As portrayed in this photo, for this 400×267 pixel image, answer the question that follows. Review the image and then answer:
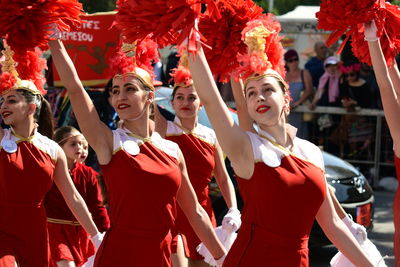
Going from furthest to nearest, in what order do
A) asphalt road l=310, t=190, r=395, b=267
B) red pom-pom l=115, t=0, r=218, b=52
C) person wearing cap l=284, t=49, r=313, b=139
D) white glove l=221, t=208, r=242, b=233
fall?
person wearing cap l=284, t=49, r=313, b=139
asphalt road l=310, t=190, r=395, b=267
white glove l=221, t=208, r=242, b=233
red pom-pom l=115, t=0, r=218, b=52

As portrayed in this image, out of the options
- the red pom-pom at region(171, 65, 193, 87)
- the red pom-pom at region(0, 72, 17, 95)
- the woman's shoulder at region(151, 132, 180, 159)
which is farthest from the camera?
the red pom-pom at region(171, 65, 193, 87)

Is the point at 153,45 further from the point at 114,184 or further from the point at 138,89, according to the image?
the point at 114,184

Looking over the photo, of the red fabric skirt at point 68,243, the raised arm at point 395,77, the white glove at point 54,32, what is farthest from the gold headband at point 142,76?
the red fabric skirt at point 68,243

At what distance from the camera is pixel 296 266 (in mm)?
4449

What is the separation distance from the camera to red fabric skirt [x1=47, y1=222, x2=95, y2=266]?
645 cm

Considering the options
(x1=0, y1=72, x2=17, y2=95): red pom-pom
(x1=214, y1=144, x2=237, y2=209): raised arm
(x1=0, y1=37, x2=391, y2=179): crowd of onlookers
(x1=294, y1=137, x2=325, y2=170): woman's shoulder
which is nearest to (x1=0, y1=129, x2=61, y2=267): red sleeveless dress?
(x1=0, y1=72, x2=17, y2=95): red pom-pom

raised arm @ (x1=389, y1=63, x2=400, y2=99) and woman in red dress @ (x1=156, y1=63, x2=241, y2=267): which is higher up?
raised arm @ (x1=389, y1=63, x2=400, y2=99)

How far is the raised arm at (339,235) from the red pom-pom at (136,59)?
1.47 m

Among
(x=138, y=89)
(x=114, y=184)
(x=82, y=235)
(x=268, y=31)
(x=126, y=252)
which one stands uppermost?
(x=268, y=31)

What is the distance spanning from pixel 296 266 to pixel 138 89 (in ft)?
4.97

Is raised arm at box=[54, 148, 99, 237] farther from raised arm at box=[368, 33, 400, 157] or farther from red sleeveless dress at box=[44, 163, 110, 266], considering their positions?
raised arm at box=[368, 33, 400, 157]

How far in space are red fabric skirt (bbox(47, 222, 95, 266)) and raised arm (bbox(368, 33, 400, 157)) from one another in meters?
2.50

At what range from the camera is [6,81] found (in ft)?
18.6

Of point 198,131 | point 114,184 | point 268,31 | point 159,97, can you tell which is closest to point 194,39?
point 268,31
